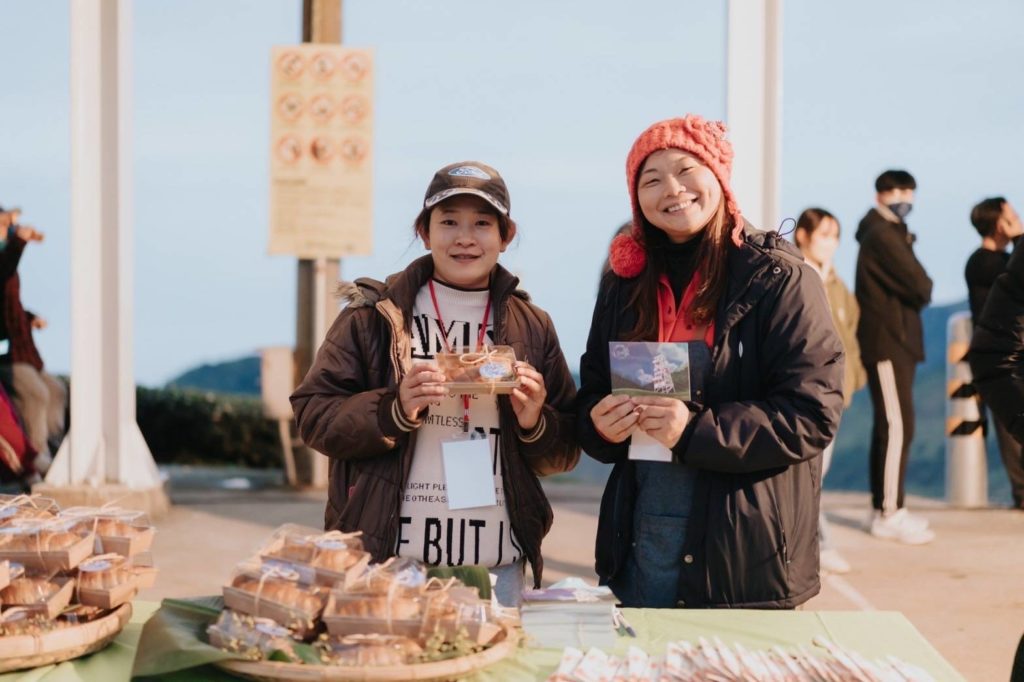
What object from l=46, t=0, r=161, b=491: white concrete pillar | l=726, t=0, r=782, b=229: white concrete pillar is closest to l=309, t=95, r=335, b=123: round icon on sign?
l=46, t=0, r=161, b=491: white concrete pillar

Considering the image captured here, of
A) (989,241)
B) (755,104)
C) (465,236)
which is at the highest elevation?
(755,104)

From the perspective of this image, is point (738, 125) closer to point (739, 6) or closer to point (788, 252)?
point (739, 6)

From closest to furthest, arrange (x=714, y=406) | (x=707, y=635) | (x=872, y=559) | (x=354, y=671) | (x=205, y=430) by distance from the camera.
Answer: (x=354, y=671)
(x=707, y=635)
(x=714, y=406)
(x=872, y=559)
(x=205, y=430)

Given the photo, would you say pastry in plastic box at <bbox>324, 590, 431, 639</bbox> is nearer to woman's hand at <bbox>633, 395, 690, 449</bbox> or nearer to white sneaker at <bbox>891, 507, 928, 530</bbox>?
woman's hand at <bbox>633, 395, 690, 449</bbox>

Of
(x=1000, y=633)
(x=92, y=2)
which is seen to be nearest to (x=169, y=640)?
(x=1000, y=633)

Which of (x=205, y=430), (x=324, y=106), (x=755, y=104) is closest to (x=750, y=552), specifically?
(x=755, y=104)

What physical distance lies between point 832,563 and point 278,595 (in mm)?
4945

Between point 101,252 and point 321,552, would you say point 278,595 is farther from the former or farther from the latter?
point 101,252

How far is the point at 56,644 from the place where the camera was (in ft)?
7.28

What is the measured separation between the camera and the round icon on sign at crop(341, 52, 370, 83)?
28.5 ft

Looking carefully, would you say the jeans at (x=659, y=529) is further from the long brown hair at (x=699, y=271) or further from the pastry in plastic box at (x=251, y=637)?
the pastry in plastic box at (x=251, y=637)

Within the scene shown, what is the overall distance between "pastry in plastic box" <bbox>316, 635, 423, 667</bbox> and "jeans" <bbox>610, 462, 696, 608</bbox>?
0.82m

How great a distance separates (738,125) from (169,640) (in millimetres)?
4782

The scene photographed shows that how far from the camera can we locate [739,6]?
251 inches
